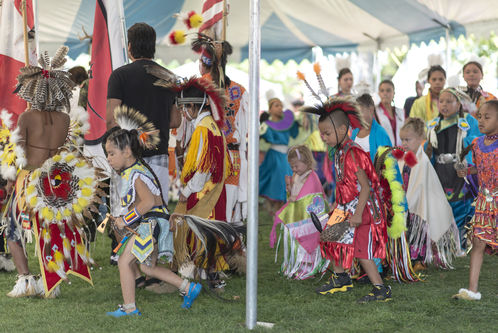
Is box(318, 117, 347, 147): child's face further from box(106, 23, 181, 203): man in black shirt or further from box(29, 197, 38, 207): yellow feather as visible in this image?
box(29, 197, 38, 207): yellow feather

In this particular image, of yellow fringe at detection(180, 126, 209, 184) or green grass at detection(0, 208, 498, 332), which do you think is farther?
yellow fringe at detection(180, 126, 209, 184)

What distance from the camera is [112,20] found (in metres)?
4.46

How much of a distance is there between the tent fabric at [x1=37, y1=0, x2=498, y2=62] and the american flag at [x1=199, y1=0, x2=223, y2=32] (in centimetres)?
348

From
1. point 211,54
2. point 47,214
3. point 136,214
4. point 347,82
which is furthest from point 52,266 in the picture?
point 347,82

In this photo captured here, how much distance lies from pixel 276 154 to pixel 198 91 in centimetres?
415

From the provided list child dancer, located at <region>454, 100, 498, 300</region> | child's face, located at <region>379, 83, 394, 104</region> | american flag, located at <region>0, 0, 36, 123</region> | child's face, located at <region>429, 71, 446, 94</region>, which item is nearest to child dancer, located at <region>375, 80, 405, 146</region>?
child's face, located at <region>379, 83, 394, 104</region>

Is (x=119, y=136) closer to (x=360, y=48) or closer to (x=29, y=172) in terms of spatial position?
(x=29, y=172)

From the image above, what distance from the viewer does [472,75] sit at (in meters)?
5.57

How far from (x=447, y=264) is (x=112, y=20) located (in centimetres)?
307

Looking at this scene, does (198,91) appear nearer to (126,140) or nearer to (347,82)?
(126,140)

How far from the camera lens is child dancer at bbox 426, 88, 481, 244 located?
485 cm

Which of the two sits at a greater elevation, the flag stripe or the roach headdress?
the flag stripe

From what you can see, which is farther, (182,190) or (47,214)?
(182,190)

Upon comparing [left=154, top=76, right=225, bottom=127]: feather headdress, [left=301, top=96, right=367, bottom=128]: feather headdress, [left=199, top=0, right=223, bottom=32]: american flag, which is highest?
[left=199, top=0, right=223, bottom=32]: american flag
